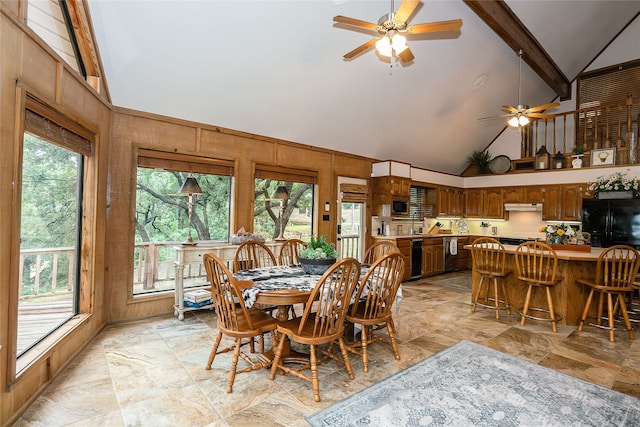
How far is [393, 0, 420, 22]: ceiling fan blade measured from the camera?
2.41 metres

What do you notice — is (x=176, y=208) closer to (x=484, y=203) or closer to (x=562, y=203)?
(x=484, y=203)

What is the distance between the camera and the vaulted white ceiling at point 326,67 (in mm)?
3195

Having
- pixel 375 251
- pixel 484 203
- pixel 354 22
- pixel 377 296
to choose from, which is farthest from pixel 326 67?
pixel 484 203

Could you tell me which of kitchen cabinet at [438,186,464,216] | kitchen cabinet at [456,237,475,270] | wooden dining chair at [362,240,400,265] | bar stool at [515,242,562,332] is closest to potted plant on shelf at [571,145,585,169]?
kitchen cabinet at [438,186,464,216]

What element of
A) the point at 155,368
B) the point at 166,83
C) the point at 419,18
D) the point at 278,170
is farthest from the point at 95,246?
the point at 419,18

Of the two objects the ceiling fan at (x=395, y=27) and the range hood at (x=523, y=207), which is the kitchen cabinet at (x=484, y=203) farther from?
the ceiling fan at (x=395, y=27)

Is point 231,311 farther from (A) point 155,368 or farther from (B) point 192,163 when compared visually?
(B) point 192,163

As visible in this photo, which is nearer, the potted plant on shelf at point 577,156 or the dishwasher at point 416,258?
the dishwasher at point 416,258

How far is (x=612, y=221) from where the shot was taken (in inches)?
227

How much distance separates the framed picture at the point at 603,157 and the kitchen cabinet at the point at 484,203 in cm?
185

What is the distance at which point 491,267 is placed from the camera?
4.44 meters

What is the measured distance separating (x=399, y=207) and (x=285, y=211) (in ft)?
8.41

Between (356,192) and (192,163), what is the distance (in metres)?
3.18

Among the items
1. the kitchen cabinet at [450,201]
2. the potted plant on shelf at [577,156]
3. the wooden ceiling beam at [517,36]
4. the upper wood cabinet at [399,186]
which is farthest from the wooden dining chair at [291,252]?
the potted plant on shelf at [577,156]
